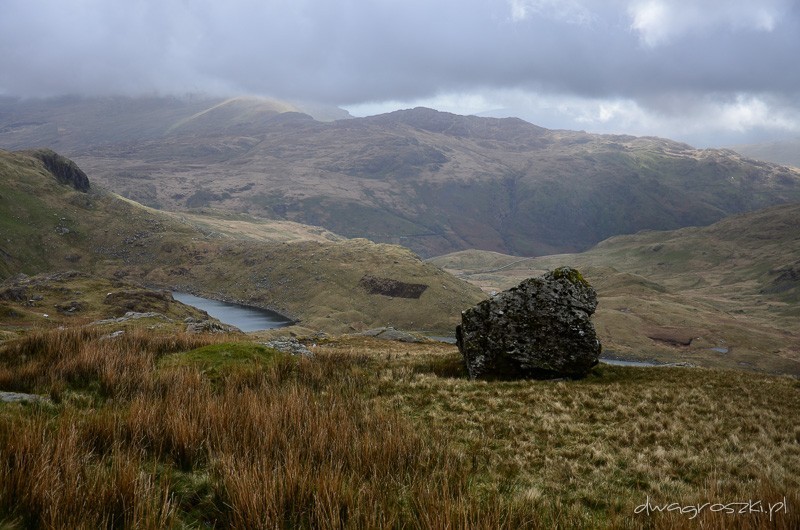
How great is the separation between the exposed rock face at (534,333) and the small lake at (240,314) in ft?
450

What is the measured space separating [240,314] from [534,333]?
169 meters

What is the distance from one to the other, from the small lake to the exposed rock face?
137249mm

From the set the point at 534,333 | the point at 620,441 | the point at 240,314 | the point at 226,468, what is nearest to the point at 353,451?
the point at 226,468

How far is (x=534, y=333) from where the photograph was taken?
22.8m

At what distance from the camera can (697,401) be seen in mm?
16219

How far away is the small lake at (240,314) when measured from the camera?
15796 cm

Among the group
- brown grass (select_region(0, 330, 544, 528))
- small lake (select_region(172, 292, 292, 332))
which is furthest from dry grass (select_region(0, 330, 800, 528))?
small lake (select_region(172, 292, 292, 332))

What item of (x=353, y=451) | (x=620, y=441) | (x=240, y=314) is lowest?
(x=240, y=314)

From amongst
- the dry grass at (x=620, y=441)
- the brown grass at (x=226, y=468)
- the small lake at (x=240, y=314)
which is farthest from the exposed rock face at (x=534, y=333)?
the small lake at (x=240, y=314)

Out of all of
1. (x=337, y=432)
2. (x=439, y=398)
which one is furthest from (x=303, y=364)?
(x=337, y=432)

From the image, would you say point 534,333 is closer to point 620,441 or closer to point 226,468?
point 620,441

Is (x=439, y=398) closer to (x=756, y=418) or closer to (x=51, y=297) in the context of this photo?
(x=756, y=418)

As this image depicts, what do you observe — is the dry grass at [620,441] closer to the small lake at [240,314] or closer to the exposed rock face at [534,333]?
the exposed rock face at [534,333]

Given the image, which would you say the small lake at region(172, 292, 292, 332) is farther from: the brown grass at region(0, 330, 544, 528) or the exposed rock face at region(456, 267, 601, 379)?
the brown grass at region(0, 330, 544, 528)
